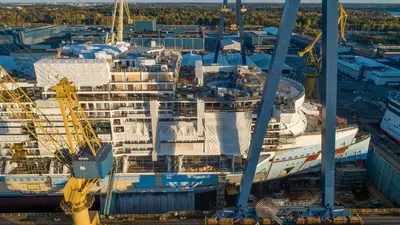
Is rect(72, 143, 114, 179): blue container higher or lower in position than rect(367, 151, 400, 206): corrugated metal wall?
higher

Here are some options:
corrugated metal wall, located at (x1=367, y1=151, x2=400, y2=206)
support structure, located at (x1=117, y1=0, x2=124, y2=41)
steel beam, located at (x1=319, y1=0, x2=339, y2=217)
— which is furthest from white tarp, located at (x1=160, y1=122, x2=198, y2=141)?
support structure, located at (x1=117, y1=0, x2=124, y2=41)

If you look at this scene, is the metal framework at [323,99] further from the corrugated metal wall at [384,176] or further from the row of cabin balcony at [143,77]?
the row of cabin balcony at [143,77]

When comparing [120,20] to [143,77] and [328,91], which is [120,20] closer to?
[143,77]

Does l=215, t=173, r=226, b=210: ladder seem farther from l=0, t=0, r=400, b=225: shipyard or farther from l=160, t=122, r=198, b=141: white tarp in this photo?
l=160, t=122, r=198, b=141: white tarp

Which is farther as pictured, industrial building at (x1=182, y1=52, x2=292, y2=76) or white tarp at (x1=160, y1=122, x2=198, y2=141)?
industrial building at (x1=182, y1=52, x2=292, y2=76)

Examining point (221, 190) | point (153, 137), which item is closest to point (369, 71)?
point (221, 190)

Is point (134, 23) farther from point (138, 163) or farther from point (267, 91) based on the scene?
point (267, 91)
